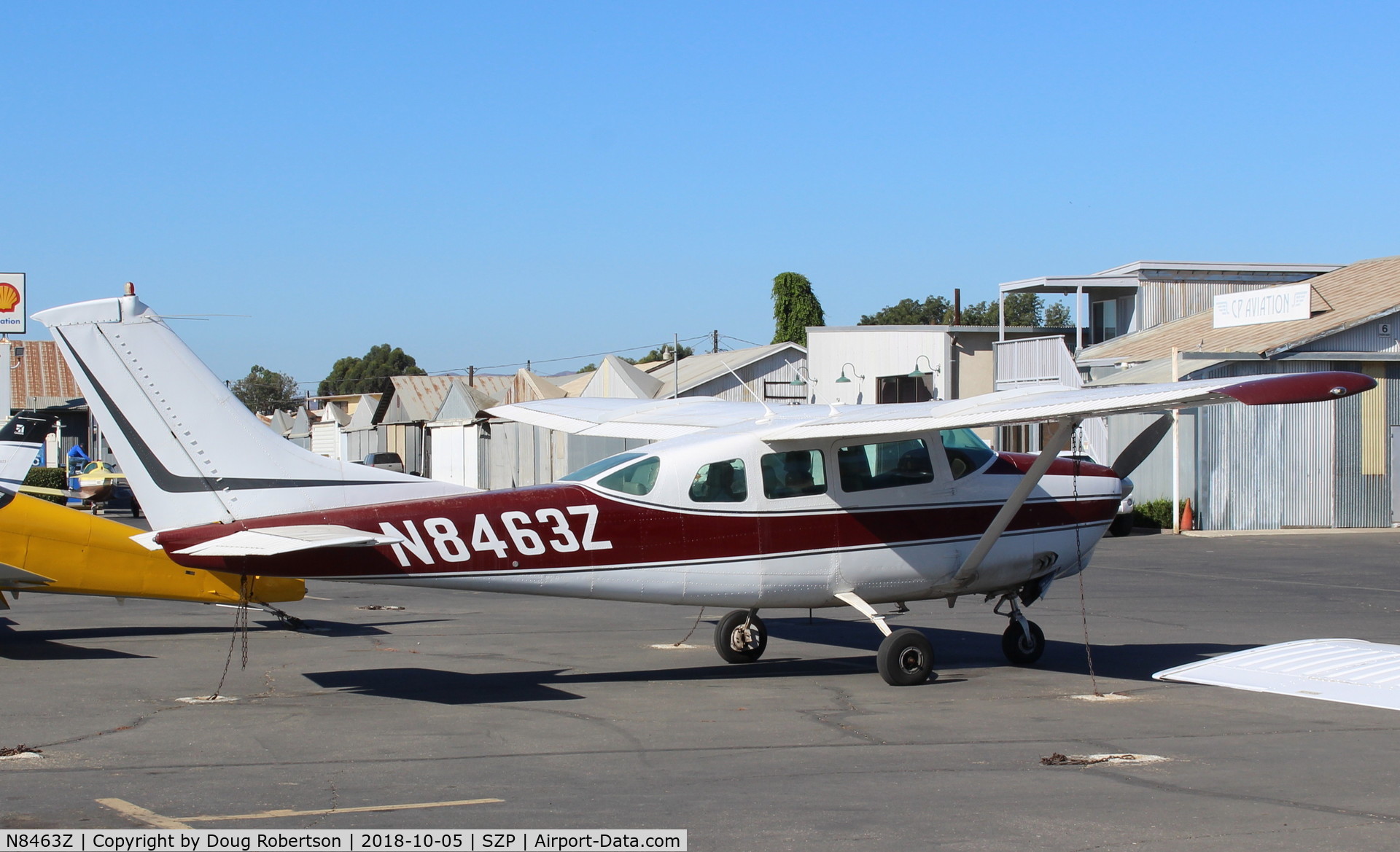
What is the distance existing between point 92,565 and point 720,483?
6.56m

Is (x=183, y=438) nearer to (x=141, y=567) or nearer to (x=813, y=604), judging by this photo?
(x=141, y=567)

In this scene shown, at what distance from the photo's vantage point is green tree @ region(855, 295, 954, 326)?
11906cm

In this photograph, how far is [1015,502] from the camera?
10.9 metres

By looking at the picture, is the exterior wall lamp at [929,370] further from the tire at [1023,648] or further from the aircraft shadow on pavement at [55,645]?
the aircraft shadow on pavement at [55,645]

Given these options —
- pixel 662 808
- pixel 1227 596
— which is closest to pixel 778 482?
pixel 662 808

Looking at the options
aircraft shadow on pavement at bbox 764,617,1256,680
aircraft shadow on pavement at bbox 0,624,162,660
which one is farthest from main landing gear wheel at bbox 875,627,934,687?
aircraft shadow on pavement at bbox 0,624,162,660

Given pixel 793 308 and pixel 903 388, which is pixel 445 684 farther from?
pixel 793 308

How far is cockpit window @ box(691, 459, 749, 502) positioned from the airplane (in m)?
0.02

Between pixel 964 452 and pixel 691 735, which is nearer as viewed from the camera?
pixel 691 735

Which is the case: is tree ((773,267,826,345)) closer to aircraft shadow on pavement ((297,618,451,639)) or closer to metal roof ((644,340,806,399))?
metal roof ((644,340,806,399))

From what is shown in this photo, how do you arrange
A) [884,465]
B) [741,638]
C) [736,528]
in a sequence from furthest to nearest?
[741,638]
[884,465]
[736,528]

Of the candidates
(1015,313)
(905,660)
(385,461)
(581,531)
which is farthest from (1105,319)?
(1015,313)

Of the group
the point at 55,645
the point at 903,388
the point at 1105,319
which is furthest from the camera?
the point at 1105,319

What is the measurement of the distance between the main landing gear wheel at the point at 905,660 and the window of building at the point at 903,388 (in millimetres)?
30124
